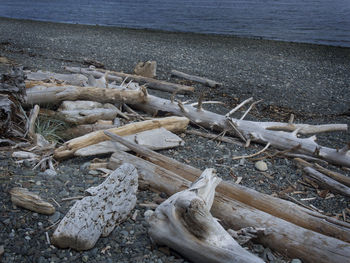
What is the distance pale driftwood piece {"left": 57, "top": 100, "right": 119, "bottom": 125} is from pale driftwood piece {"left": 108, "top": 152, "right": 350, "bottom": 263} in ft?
7.76

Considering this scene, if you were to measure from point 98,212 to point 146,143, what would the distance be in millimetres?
2513

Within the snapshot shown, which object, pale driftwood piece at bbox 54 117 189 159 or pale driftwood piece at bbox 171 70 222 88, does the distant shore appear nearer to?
pale driftwood piece at bbox 171 70 222 88

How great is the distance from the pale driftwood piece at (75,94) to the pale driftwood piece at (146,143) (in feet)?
4.69

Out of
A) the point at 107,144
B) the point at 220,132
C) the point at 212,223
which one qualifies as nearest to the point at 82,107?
the point at 107,144

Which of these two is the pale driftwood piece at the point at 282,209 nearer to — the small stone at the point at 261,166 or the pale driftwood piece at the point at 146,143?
the pale driftwood piece at the point at 146,143

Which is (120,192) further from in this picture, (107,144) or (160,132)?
(160,132)

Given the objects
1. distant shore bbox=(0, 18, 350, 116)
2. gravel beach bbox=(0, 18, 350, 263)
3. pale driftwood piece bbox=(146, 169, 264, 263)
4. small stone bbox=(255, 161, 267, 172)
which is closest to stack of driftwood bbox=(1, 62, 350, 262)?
pale driftwood piece bbox=(146, 169, 264, 263)

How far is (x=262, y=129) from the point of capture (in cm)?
680

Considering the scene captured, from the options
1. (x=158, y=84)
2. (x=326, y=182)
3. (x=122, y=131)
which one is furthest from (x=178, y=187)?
(x=158, y=84)

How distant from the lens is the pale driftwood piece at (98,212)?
11.0ft

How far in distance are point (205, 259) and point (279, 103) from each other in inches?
300

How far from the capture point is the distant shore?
10766 millimetres

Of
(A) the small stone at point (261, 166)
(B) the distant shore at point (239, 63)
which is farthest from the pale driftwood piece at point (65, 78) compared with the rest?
(A) the small stone at point (261, 166)

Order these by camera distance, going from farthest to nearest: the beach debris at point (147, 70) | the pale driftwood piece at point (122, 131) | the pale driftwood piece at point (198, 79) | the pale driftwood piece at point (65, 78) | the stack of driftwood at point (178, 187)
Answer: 1. the beach debris at point (147, 70)
2. the pale driftwood piece at point (198, 79)
3. the pale driftwood piece at point (65, 78)
4. the pale driftwood piece at point (122, 131)
5. the stack of driftwood at point (178, 187)
